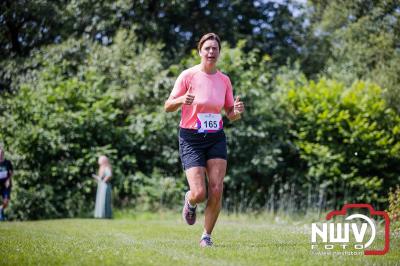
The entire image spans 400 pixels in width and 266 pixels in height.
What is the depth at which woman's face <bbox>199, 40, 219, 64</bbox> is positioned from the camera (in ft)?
20.1

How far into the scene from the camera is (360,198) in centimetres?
1479

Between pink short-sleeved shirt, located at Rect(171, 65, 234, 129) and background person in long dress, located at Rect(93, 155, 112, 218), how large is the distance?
24.6 ft

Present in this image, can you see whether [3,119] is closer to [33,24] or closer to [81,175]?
[81,175]

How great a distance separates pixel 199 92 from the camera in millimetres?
6090

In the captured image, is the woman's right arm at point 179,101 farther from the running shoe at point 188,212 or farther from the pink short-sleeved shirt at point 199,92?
the running shoe at point 188,212

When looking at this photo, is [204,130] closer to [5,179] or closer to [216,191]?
[216,191]

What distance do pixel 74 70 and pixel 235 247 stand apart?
12.8 m

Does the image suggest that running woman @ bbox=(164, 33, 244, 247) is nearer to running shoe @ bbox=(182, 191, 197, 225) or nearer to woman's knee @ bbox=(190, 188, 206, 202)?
woman's knee @ bbox=(190, 188, 206, 202)

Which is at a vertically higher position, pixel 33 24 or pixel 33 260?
pixel 33 24

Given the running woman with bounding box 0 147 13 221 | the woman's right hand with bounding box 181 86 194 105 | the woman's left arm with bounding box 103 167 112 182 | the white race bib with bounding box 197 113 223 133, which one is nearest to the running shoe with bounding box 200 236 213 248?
the white race bib with bounding box 197 113 223 133

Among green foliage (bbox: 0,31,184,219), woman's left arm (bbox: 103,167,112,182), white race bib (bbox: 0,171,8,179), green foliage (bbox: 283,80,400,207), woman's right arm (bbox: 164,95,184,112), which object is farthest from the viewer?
green foliage (bbox: 283,80,400,207)

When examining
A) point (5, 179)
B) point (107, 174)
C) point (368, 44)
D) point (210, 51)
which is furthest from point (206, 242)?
point (368, 44)

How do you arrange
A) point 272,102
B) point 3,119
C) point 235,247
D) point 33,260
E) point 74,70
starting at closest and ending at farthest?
1. point 33,260
2. point 235,247
3. point 3,119
4. point 272,102
5. point 74,70

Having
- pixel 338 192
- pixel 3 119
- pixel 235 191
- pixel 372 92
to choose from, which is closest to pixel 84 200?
pixel 3 119
